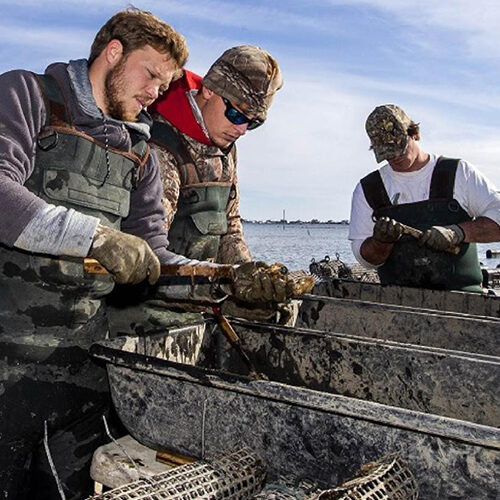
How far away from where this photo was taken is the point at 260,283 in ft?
9.84

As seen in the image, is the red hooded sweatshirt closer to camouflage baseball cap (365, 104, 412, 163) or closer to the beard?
the beard

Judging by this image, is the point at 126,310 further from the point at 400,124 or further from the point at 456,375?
the point at 400,124

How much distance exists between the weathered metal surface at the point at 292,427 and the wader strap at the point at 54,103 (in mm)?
1020

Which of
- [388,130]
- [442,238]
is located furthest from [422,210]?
[388,130]

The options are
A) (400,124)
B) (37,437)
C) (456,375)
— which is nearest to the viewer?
(37,437)

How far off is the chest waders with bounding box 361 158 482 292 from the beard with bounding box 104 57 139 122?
289cm

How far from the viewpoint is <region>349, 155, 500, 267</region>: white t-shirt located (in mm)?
4934

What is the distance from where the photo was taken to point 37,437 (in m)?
2.71

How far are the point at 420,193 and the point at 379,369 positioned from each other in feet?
7.88

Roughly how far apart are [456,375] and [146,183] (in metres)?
1.86

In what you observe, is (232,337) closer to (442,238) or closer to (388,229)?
(388,229)

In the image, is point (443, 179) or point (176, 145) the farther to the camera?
point (443, 179)

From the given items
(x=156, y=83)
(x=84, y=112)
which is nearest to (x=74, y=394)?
(x=84, y=112)

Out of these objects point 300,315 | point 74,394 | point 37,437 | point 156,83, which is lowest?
point 37,437
